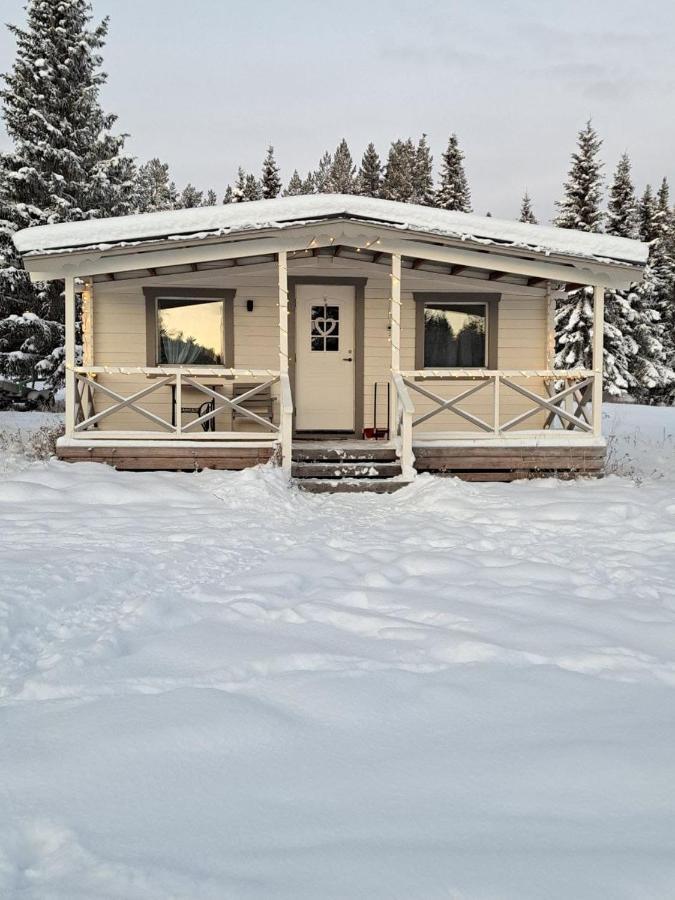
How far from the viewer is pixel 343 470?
892 cm

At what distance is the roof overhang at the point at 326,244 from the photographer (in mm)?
8984

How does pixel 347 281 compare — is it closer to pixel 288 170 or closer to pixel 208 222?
pixel 208 222

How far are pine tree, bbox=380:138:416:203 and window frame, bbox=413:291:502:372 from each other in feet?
143

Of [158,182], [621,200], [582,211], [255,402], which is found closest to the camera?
[255,402]

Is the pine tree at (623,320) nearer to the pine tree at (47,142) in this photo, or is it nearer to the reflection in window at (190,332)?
the pine tree at (47,142)

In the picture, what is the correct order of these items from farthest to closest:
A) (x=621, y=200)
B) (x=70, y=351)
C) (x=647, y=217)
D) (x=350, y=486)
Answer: (x=647, y=217) → (x=621, y=200) → (x=70, y=351) → (x=350, y=486)

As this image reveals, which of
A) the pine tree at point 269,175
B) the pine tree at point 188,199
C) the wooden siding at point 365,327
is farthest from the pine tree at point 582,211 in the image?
the wooden siding at point 365,327

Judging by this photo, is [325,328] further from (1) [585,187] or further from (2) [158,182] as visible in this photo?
(2) [158,182]

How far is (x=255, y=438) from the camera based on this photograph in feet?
32.4

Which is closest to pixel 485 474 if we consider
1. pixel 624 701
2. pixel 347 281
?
pixel 347 281

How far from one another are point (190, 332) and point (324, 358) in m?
2.24

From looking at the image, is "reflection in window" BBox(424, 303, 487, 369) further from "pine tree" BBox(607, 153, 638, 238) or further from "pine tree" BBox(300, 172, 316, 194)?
"pine tree" BBox(300, 172, 316, 194)

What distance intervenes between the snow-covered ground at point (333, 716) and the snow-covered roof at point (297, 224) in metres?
4.54

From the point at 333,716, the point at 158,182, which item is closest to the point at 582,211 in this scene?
the point at 333,716
